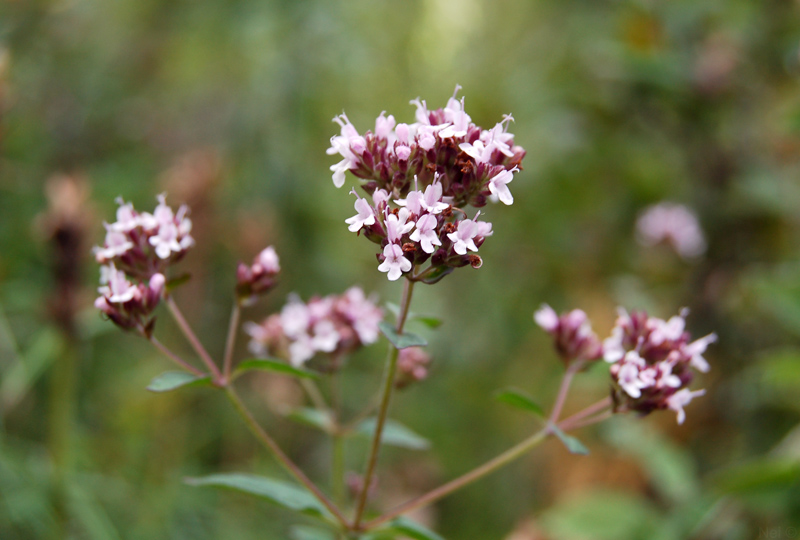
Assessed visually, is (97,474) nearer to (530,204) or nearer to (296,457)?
(296,457)

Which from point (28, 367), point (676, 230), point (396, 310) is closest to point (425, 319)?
point (396, 310)

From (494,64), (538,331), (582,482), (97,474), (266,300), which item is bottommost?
(97,474)

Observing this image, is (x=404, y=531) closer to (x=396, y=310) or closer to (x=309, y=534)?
(x=309, y=534)

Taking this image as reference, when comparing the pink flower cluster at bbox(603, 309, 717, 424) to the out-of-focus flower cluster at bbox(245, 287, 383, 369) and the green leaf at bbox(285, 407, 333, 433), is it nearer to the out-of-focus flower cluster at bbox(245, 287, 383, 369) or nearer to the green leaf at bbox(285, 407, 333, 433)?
the out-of-focus flower cluster at bbox(245, 287, 383, 369)

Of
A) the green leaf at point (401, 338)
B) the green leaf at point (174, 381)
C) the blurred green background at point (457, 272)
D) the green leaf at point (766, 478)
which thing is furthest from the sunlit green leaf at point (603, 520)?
the green leaf at point (174, 381)

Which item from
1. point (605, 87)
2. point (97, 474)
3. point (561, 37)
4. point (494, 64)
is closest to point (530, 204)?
point (605, 87)

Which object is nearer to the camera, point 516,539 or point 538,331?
point 516,539
